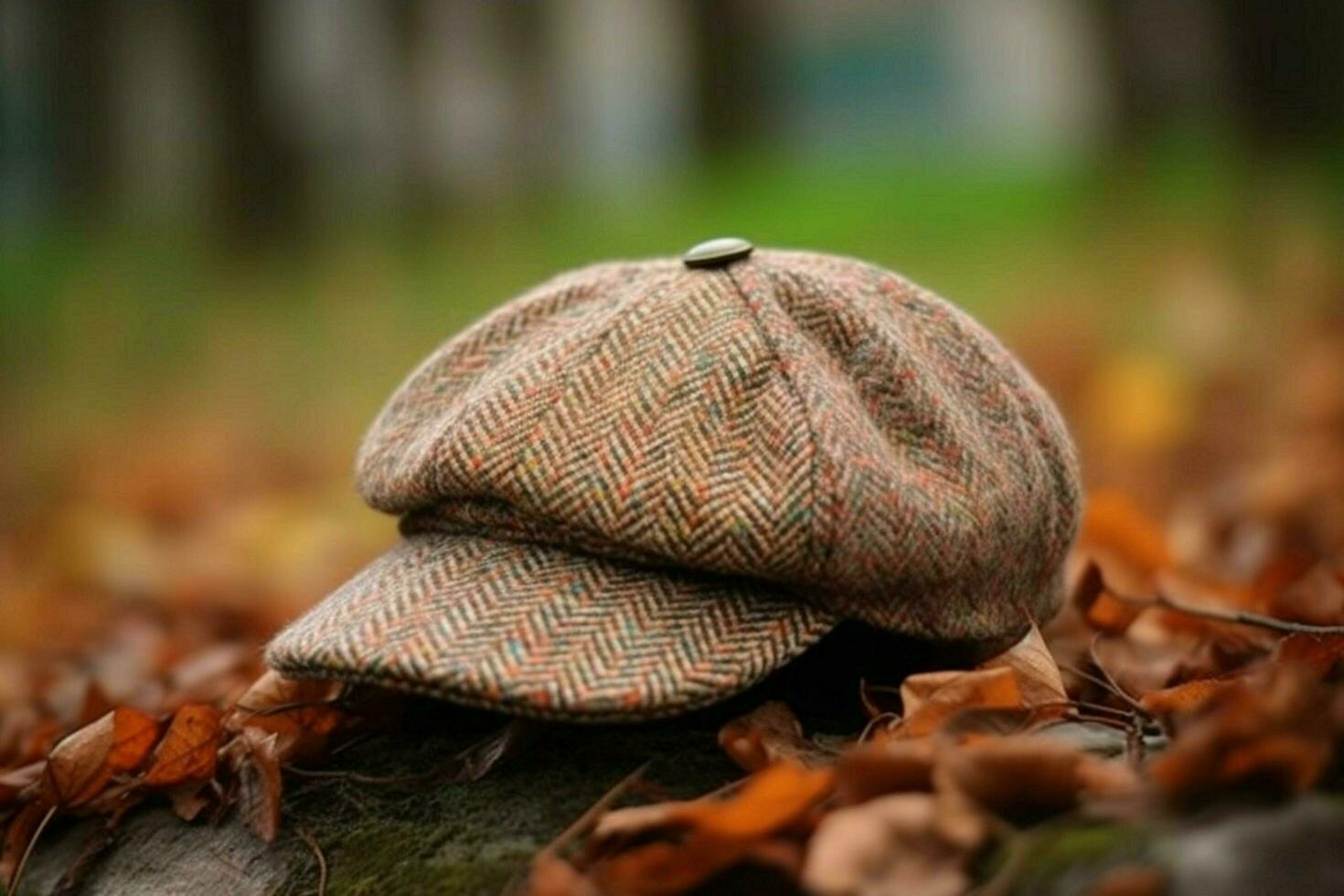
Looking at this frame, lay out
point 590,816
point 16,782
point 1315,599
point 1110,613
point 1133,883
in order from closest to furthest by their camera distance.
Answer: point 1133,883 → point 590,816 → point 16,782 → point 1315,599 → point 1110,613

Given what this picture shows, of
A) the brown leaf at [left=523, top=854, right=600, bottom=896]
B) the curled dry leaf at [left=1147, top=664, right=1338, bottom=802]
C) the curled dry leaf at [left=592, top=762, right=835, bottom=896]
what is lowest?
the brown leaf at [left=523, top=854, right=600, bottom=896]

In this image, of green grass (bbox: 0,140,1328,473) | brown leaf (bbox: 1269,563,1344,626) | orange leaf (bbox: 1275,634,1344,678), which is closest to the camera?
orange leaf (bbox: 1275,634,1344,678)

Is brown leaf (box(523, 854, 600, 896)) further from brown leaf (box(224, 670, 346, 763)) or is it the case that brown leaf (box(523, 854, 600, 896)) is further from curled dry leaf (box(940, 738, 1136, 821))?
brown leaf (box(224, 670, 346, 763))

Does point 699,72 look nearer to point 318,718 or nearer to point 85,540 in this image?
point 85,540

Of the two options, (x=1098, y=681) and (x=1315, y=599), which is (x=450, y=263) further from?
(x=1098, y=681)

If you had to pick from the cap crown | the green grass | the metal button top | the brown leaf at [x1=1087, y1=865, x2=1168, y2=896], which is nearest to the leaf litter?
the brown leaf at [x1=1087, y1=865, x2=1168, y2=896]

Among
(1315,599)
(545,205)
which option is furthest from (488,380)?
(545,205)

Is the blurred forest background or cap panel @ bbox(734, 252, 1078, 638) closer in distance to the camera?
cap panel @ bbox(734, 252, 1078, 638)

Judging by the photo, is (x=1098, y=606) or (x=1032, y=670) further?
(x=1098, y=606)
